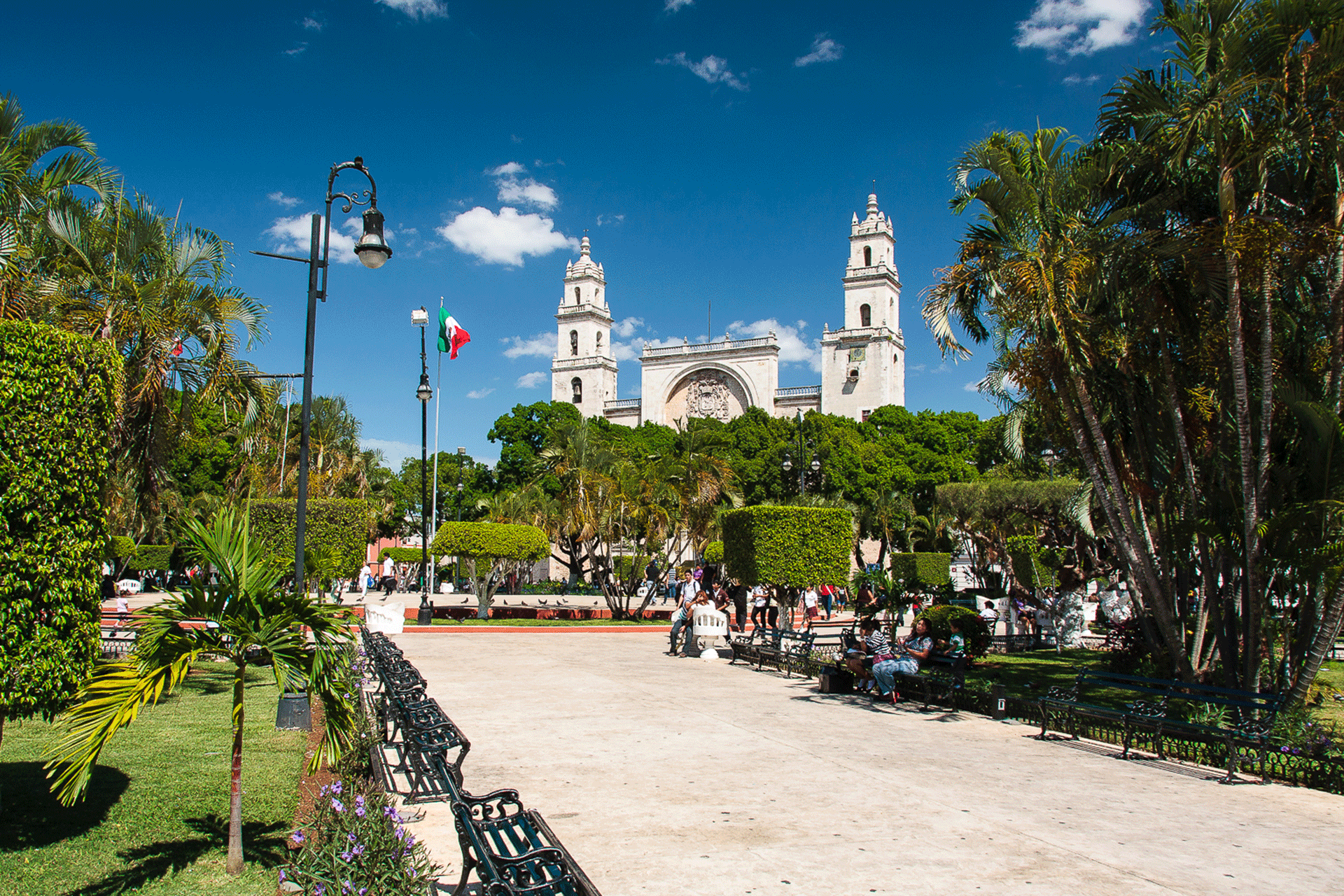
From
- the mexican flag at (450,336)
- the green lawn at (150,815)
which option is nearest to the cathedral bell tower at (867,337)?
the mexican flag at (450,336)

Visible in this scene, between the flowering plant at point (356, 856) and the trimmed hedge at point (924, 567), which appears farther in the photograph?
the trimmed hedge at point (924, 567)

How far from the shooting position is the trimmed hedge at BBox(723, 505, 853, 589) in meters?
16.5

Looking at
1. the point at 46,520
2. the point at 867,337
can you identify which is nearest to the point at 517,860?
the point at 46,520

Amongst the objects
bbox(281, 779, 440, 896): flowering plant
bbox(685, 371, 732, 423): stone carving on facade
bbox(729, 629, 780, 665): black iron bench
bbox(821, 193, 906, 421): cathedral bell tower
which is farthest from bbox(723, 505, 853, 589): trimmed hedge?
bbox(685, 371, 732, 423): stone carving on facade

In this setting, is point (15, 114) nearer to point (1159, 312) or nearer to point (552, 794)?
point (552, 794)

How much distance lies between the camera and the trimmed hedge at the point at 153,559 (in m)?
37.7

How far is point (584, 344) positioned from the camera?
78.9m

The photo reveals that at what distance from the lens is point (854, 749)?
24.7 feet

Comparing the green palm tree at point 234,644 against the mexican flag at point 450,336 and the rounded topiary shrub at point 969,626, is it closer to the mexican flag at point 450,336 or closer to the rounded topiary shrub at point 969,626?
the rounded topiary shrub at point 969,626

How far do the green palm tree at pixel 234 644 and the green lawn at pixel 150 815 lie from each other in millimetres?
382

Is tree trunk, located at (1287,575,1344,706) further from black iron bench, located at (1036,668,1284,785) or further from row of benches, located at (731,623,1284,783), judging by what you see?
row of benches, located at (731,623,1284,783)

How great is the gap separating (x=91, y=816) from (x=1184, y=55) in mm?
11247

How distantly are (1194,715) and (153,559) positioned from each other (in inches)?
1639

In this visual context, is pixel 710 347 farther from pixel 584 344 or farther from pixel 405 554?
pixel 405 554
